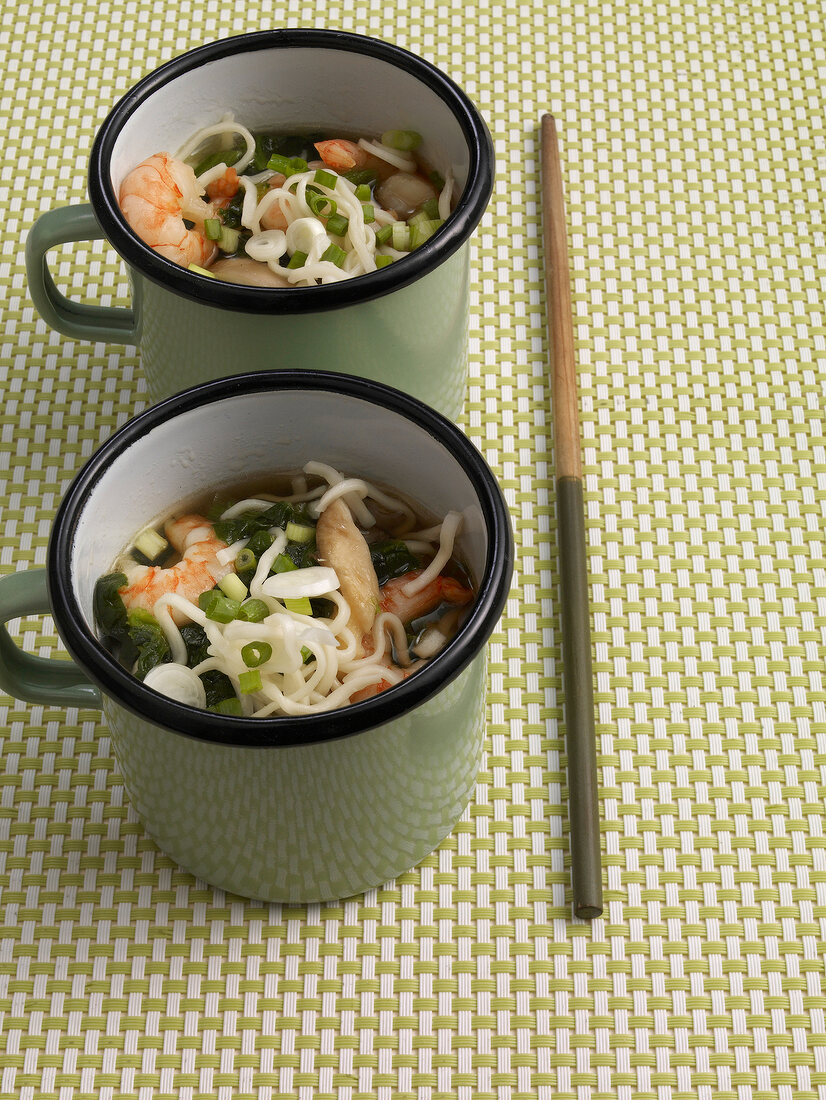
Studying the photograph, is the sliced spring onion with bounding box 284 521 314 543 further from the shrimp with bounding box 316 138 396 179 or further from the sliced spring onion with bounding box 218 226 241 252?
the shrimp with bounding box 316 138 396 179

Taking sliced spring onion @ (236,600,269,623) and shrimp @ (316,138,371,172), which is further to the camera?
shrimp @ (316,138,371,172)

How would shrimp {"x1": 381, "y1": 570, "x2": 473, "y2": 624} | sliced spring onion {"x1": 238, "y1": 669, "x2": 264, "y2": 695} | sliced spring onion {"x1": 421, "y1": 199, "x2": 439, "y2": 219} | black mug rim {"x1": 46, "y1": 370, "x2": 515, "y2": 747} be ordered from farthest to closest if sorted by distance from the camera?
sliced spring onion {"x1": 421, "y1": 199, "x2": 439, "y2": 219}, shrimp {"x1": 381, "y1": 570, "x2": 473, "y2": 624}, sliced spring onion {"x1": 238, "y1": 669, "x2": 264, "y2": 695}, black mug rim {"x1": 46, "y1": 370, "x2": 515, "y2": 747}

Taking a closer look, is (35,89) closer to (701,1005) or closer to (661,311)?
(661,311)

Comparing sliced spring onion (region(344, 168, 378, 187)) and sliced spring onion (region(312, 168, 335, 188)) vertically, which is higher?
sliced spring onion (region(312, 168, 335, 188))

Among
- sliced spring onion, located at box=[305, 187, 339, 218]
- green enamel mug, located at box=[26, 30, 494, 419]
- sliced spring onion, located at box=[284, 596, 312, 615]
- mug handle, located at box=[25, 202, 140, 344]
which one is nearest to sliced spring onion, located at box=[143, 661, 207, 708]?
sliced spring onion, located at box=[284, 596, 312, 615]

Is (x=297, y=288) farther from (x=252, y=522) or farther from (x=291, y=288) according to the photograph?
(x=252, y=522)

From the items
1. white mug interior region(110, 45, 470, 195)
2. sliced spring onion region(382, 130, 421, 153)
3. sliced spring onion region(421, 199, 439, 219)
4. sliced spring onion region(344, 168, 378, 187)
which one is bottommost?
sliced spring onion region(421, 199, 439, 219)
